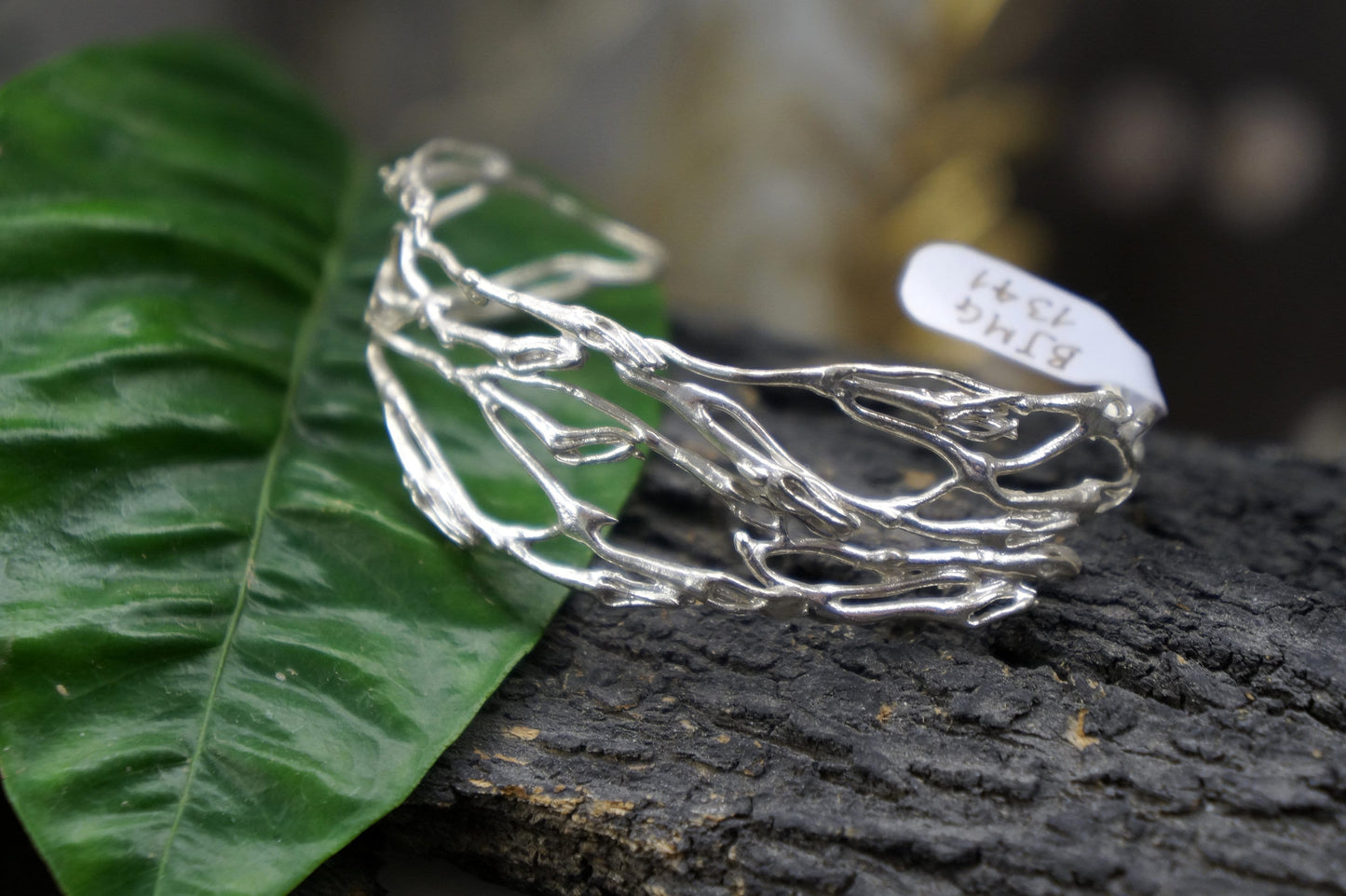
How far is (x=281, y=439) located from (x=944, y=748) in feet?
2.73

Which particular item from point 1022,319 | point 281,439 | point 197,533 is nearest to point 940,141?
point 1022,319

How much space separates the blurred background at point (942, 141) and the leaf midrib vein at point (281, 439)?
88 centimetres

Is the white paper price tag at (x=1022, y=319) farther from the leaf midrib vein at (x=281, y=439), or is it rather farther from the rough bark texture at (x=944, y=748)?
the leaf midrib vein at (x=281, y=439)

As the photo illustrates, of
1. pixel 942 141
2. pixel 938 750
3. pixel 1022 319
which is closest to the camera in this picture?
pixel 938 750

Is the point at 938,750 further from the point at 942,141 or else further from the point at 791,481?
the point at 942,141

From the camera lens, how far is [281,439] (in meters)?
1.15

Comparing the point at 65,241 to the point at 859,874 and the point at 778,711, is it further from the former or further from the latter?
the point at 859,874

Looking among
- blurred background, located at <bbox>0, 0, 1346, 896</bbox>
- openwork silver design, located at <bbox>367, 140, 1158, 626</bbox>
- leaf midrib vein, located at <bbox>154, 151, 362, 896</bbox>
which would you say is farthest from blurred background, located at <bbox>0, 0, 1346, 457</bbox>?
openwork silver design, located at <bbox>367, 140, 1158, 626</bbox>

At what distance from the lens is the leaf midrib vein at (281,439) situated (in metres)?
0.82

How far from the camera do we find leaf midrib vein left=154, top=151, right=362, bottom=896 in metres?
0.82

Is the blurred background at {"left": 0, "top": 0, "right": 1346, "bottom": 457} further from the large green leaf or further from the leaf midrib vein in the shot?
the large green leaf

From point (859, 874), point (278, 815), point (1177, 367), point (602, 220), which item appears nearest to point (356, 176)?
point (602, 220)

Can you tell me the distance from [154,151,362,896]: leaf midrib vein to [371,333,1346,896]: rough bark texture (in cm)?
21

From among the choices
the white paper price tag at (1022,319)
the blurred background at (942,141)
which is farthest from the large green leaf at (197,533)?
the blurred background at (942,141)
